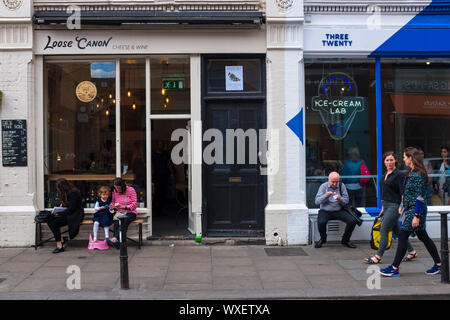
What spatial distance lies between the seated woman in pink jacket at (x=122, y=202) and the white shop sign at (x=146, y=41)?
277 cm

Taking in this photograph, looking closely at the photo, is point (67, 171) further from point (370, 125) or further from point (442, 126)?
point (442, 126)

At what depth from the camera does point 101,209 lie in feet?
28.5

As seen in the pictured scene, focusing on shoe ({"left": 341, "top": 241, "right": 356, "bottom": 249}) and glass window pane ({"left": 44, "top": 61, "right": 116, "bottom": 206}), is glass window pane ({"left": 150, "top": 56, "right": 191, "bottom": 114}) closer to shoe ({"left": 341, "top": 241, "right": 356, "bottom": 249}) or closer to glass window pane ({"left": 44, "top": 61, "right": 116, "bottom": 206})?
glass window pane ({"left": 44, "top": 61, "right": 116, "bottom": 206})

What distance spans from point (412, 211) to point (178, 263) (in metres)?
3.92

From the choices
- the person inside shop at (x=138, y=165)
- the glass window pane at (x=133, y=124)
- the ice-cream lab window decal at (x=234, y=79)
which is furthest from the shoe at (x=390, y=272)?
the person inside shop at (x=138, y=165)

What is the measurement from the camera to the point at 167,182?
12.7 m

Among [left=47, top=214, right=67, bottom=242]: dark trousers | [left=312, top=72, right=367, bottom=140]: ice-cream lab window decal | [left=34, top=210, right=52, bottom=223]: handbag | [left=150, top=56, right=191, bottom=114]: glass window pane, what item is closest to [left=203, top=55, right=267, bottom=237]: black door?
[left=150, top=56, right=191, bottom=114]: glass window pane

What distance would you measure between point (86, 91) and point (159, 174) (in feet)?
11.3

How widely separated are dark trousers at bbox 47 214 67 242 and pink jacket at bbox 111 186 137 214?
3.23 feet

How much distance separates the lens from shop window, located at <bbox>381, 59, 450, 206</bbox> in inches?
387
